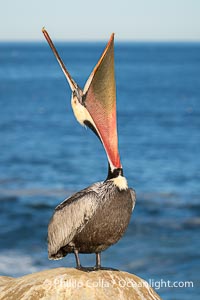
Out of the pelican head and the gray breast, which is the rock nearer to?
the gray breast

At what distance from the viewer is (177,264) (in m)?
24.0

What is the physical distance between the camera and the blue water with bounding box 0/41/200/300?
24219mm

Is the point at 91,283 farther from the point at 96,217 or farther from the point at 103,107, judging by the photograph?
the point at 103,107

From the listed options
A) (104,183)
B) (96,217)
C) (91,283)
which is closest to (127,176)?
(104,183)

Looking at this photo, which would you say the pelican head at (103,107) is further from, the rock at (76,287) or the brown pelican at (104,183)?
the rock at (76,287)

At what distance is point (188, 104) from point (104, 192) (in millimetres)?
77456

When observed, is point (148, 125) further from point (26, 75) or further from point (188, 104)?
point (26, 75)

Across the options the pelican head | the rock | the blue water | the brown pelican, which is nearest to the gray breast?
the brown pelican

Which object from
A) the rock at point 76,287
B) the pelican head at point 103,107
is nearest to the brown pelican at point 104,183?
the pelican head at point 103,107

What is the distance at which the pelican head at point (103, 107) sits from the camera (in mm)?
8984

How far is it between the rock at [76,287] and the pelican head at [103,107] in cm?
124

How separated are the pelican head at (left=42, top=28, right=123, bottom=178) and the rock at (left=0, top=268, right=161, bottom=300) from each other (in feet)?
4.06

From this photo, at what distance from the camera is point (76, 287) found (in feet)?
28.5

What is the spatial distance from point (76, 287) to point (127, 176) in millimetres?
29313
